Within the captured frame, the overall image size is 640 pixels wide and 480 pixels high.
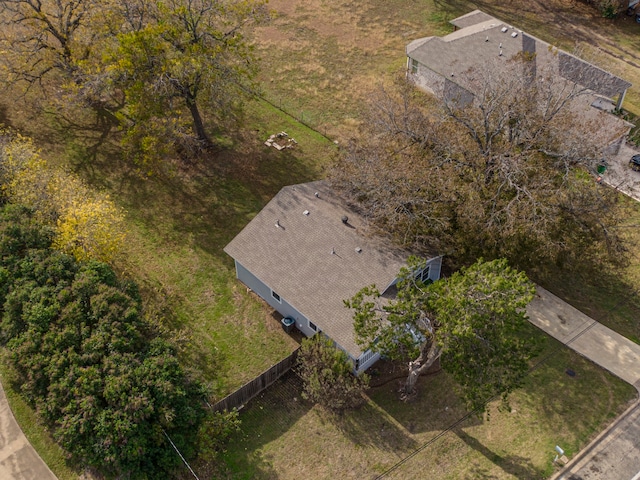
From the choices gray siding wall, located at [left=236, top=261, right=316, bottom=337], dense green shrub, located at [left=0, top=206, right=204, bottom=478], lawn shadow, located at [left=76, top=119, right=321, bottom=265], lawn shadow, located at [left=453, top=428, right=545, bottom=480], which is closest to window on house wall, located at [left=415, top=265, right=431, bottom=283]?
gray siding wall, located at [left=236, top=261, right=316, bottom=337]

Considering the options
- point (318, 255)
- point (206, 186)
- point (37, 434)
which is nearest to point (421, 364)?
point (318, 255)

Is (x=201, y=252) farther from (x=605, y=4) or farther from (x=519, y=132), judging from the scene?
(x=605, y=4)

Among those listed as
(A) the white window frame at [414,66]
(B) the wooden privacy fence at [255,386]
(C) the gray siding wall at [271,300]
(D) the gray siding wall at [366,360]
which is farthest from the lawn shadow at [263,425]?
(A) the white window frame at [414,66]

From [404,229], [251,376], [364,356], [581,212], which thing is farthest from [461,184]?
[251,376]

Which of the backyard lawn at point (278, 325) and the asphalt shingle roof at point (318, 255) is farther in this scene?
the asphalt shingle roof at point (318, 255)

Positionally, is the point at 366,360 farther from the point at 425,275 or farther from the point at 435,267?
the point at 435,267

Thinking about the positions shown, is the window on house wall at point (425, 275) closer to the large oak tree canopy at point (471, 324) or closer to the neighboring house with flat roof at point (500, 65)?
the large oak tree canopy at point (471, 324)
